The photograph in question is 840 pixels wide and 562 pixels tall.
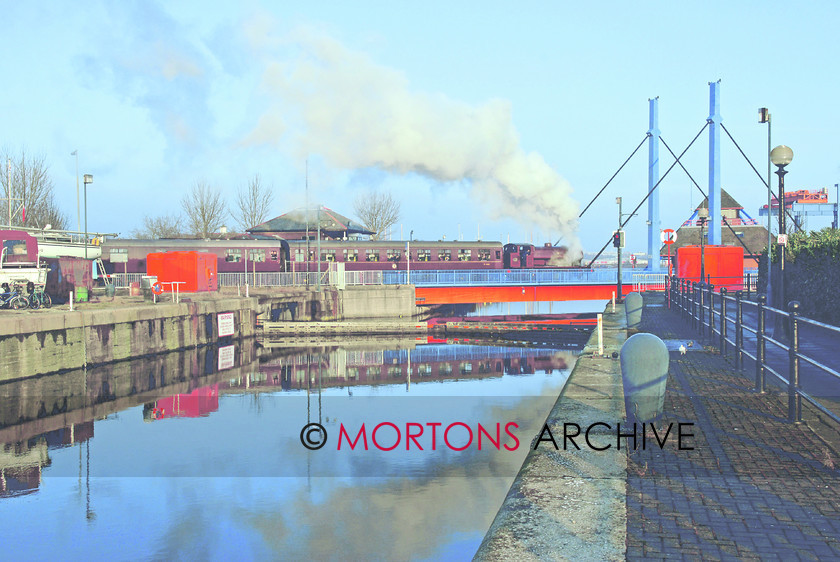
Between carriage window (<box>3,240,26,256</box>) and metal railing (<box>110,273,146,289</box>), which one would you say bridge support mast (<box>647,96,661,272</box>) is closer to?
metal railing (<box>110,273,146,289</box>)

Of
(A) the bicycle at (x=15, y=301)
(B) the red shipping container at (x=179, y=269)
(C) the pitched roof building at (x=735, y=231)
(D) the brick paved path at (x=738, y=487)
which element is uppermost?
(C) the pitched roof building at (x=735, y=231)

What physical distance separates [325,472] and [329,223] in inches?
2495

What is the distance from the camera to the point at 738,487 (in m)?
7.18

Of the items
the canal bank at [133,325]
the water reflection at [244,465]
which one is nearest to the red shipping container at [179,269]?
the canal bank at [133,325]

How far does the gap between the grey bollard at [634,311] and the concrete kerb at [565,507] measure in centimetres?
1548

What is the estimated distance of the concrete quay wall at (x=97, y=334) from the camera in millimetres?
23703

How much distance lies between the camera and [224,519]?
11.4 metres

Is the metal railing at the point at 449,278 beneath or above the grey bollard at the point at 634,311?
above

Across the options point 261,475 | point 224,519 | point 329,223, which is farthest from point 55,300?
point 329,223

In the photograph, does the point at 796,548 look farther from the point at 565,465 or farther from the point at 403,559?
the point at 403,559

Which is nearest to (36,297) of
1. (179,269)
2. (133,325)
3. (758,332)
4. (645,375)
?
(133,325)

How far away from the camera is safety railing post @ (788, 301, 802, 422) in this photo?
9.12 metres

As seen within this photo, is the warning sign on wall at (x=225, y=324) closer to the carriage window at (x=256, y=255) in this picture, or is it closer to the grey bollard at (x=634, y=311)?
the carriage window at (x=256, y=255)

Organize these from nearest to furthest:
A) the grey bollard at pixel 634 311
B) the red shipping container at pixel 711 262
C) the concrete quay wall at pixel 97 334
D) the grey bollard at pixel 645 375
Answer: the grey bollard at pixel 645 375 < the concrete quay wall at pixel 97 334 < the grey bollard at pixel 634 311 < the red shipping container at pixel 711 262
